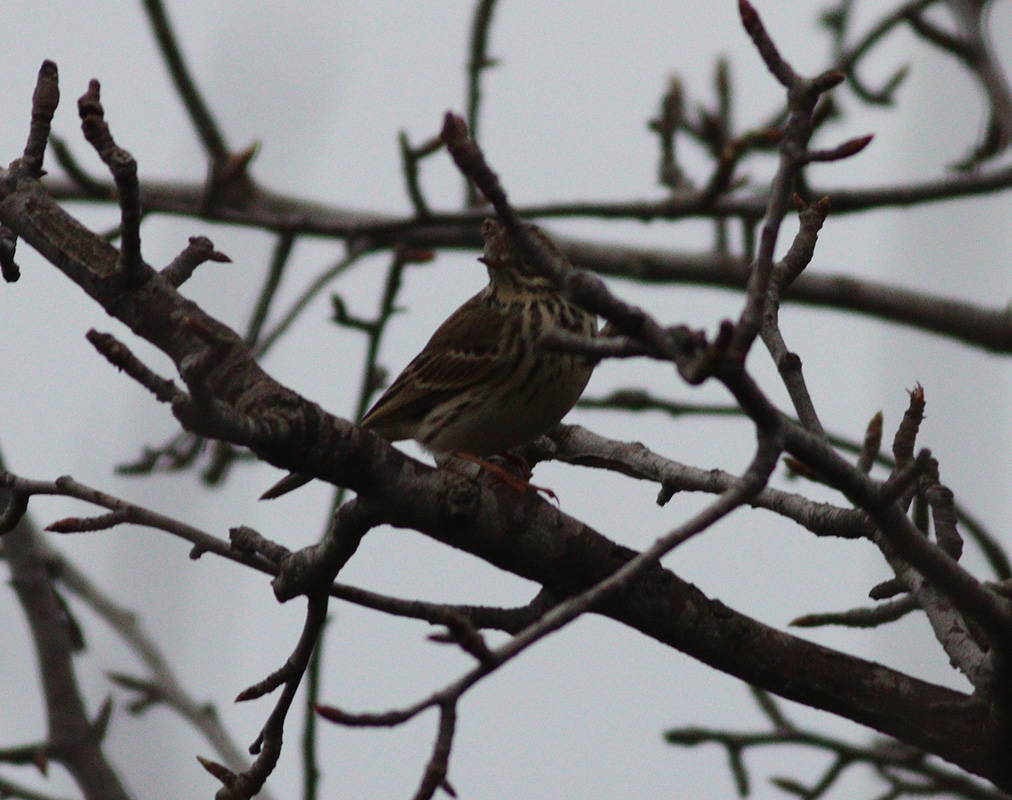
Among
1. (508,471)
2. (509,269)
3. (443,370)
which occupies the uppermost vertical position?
(509,269)

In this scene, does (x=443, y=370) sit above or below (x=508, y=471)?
above

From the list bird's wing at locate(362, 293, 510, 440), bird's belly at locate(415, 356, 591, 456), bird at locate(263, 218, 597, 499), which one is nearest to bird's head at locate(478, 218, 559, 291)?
bird at locate(263, 218, 597, 499)

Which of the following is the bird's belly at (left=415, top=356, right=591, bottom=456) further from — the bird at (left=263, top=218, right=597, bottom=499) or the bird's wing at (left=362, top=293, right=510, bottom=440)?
the bird's wing at (left=362, top=293, right=510, bottom=440)

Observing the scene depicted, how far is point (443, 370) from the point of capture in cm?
576

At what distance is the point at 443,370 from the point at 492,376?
0.40 metres

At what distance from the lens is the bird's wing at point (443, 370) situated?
5.59m

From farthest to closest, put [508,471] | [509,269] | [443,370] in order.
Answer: [509,269], [443,370], [508,471]

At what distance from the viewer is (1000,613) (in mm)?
2811

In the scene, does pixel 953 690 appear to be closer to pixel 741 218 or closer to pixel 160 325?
pixel 160 325

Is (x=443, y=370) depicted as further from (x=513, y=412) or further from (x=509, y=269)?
(x=513, y=412)

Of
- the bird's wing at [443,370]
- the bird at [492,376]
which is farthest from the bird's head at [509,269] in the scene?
the bird's wing at [443,370]

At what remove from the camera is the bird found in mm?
5035

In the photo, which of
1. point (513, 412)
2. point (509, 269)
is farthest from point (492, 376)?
point (509, 269)

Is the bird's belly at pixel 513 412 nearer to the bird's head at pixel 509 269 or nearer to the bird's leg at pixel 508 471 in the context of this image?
the bird's leg at pixel 508 471
